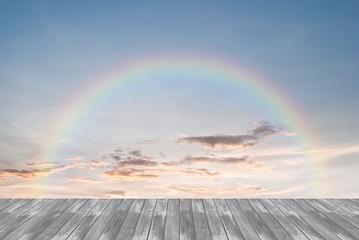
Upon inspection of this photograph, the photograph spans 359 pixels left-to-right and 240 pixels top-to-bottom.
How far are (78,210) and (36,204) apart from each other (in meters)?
0.56

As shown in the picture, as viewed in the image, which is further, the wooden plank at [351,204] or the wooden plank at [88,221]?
the wooden plank at [351,204]

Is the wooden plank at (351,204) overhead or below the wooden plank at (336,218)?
overhead

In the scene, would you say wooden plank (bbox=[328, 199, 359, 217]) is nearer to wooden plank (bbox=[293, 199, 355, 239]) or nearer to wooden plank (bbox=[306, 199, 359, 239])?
wooden plank (bbox=[306, 199, 359, 239])

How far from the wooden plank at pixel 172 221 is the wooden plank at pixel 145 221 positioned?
16 centimetres

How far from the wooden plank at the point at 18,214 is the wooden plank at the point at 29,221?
0.20 feet

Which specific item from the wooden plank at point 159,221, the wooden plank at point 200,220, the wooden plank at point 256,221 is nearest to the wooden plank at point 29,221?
the wooden plank at point 159,221

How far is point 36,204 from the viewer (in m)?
3.95

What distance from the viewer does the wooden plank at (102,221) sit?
300 centimetres

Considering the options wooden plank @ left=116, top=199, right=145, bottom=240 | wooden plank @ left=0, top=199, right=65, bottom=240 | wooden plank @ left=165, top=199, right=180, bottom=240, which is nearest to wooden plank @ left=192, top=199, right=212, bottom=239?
wooden plank @ left=165, top=199, right=180, bottom=240

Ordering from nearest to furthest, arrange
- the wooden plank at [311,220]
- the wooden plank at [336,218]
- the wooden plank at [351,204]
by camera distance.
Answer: the wooden plank at [311,220] < the wooden plank at [336,218] < the wooden plank at [351,204]

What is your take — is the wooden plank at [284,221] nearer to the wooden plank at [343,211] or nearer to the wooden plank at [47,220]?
the wooden plank at [343,211]

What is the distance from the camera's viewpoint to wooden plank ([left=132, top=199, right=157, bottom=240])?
2984mm

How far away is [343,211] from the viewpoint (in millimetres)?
3805

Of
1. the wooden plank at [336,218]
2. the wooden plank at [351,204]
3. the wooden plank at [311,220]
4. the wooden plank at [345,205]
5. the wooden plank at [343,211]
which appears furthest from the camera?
the wooden plank at [351,204]
